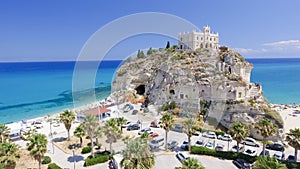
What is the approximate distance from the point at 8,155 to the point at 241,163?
19930 mm

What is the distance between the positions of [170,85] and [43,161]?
25.6m

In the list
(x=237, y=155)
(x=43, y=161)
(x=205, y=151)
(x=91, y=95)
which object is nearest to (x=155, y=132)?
(x=205, y=151)

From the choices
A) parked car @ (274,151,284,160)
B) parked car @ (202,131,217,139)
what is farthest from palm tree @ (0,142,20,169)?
parked car @ (274,151,284,160)

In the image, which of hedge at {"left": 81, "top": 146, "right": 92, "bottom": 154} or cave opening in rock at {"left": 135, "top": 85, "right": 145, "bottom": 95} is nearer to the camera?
hedge at {"left": 81, "top": 146, "right": 92, "bottom": 154}

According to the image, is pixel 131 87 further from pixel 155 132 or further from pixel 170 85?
pixel 155 132

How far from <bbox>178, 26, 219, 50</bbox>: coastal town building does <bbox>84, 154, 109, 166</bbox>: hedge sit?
37189mm

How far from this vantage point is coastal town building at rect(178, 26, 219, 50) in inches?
1991

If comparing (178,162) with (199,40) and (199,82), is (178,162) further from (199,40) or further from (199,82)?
(199,40)

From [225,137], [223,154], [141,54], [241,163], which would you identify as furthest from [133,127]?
[141,54]

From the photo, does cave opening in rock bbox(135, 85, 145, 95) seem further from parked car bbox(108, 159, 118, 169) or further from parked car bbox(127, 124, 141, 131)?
parked car bbox(108, 159, 118, 169)

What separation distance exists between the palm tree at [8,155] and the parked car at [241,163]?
62.4ft

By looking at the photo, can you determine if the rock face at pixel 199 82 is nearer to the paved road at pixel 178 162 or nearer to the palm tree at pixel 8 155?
the paved road at pixel 178 162

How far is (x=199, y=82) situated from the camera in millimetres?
37000

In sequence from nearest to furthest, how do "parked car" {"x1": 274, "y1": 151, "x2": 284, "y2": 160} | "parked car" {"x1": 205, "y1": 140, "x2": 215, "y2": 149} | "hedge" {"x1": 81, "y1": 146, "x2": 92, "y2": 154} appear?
"parked car" {"x1": 274, "y1": 151, "x2": 284, "y2": 160}, "hedge" {"x1": 81, "y1": 146, "x2": 92, "y2": 154}, "parked car" {"x1": 205, "y1": 140, "x2": 215, "y2": 149}
